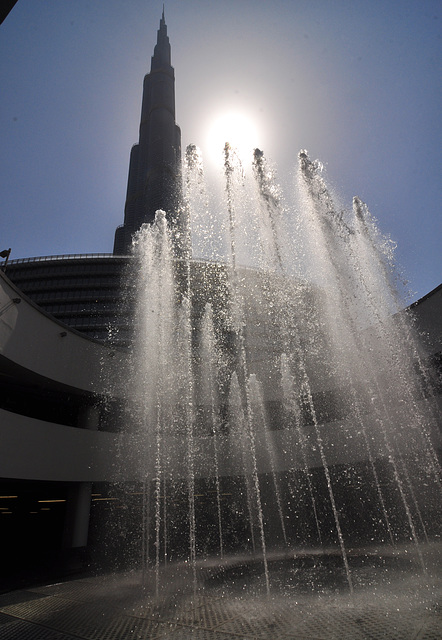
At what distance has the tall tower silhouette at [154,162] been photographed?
108 meters

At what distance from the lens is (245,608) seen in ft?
15.0

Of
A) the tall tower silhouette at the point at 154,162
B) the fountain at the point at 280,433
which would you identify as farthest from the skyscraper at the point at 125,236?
the fountain at the point at 280,433

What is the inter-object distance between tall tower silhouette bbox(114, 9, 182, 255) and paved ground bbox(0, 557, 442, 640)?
93.1 m

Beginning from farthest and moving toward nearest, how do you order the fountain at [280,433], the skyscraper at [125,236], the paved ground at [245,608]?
the skyscraper at [125,236] → the fountain at [280,433] → the paved ground at [245,608]

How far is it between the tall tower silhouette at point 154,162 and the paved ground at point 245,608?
93.1 metres

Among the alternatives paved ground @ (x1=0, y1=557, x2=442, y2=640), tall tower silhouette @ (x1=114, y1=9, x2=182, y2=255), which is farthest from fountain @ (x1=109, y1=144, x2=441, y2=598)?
tall tower silhouette @ (x1=114, y1=9, x2=182, y2=255)

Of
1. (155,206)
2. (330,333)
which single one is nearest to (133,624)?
(330,333)

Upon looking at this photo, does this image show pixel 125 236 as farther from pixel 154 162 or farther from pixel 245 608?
pixel 245 608

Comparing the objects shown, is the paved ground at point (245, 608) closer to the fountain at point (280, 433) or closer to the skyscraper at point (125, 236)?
the fountain at point (280, 433)

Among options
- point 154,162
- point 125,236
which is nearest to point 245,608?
point 125,236

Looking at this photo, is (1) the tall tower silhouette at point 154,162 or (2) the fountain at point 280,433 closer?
(2) the fountain at point 280,433

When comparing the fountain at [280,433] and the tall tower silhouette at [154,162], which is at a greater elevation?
the tall tower silhouette at [154,162]

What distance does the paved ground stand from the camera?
3570 mm

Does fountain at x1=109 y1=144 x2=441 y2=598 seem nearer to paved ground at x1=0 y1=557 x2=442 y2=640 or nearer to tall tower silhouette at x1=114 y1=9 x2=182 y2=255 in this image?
paved ground at x1=0 y1=557 x2=442 y2=640
